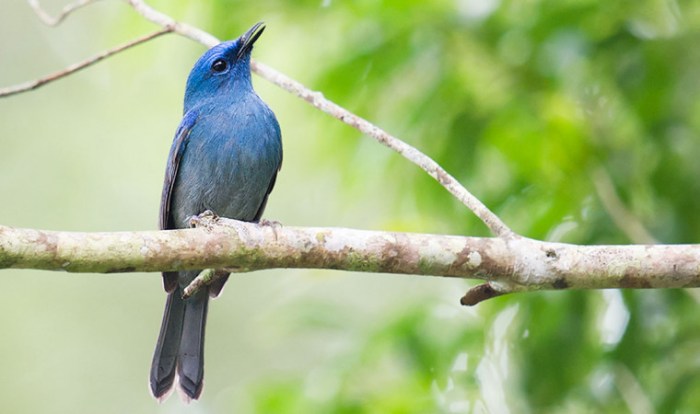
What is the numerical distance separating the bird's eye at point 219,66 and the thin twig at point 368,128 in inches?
37.8

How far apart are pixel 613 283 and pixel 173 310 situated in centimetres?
249

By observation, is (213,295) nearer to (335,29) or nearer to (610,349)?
(335,29)

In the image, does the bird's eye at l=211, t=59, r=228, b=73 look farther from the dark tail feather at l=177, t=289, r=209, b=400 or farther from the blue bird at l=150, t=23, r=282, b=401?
the dark tail feather at l=177, t=289, r=209, b=400

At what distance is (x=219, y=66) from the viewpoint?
545cm

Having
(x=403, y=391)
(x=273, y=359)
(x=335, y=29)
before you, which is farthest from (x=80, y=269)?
(x=273, y=359)

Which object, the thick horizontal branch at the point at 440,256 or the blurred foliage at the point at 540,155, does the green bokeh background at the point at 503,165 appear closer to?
the blurred foliage at the point at 540,155

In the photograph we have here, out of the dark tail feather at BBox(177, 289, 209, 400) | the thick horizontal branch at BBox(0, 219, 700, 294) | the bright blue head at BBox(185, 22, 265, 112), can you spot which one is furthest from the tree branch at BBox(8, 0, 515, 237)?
the dark tail feather at BBox(177, 289, 209, 400)

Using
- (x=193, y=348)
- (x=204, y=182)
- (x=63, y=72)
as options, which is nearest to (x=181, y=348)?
(x=193, y=348)

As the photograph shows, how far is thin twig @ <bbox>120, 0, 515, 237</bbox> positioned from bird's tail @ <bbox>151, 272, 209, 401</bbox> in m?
1.39

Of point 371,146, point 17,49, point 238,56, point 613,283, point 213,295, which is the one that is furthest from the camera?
point 17,49

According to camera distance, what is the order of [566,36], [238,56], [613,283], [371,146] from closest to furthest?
[613,283] → [566,36] → [371,146] → [238,56]

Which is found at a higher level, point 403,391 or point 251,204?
point 251,204

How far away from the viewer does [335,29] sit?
512 centimetres

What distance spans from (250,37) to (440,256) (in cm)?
216
